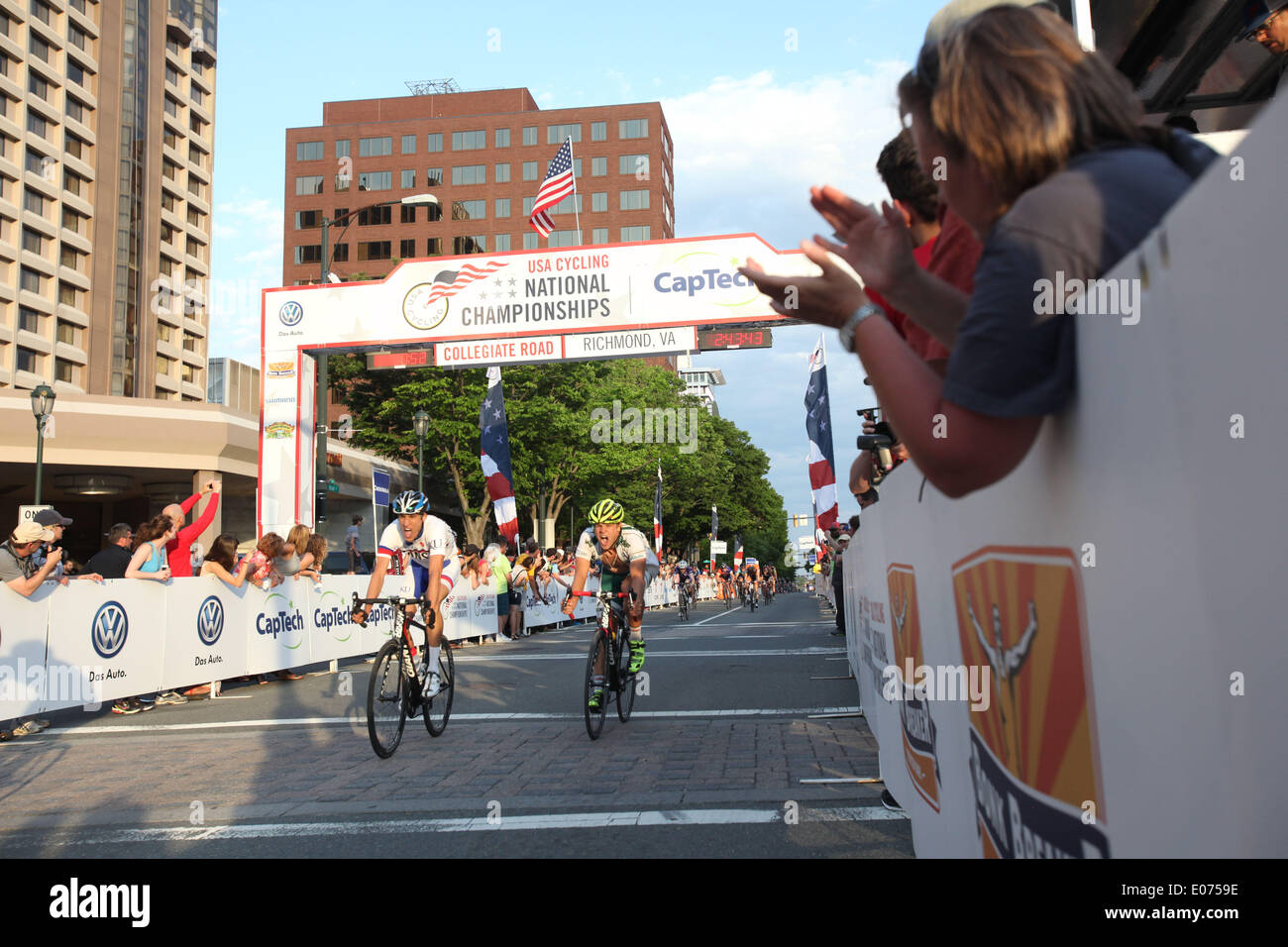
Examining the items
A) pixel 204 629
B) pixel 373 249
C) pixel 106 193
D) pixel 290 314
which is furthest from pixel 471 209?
pixel 204 629

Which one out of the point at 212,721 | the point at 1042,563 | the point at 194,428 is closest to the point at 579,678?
the point at 212,721

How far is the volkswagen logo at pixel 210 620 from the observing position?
1170 cm

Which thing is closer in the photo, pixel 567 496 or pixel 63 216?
pixel 567 496

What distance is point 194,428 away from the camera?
39719 millimetres

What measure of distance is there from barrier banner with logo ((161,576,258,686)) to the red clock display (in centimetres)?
960

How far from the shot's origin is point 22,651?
9.13 metres

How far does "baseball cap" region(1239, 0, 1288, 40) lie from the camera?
541cm

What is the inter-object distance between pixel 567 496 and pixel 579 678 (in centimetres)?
3799

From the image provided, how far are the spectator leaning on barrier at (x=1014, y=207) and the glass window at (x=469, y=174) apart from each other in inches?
3791

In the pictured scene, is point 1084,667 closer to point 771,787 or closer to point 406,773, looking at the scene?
point 771,787

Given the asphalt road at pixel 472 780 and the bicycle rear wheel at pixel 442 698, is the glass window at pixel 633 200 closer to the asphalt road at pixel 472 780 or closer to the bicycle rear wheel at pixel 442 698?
the asphalt road at pixel 472 780

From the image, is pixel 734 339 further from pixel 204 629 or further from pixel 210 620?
pixel 204 629

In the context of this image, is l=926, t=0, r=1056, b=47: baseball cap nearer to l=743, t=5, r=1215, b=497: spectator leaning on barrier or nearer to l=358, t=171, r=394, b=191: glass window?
l=743, t=5, r=1215, b=497: spectator leaning on barrier

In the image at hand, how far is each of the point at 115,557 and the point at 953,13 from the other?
Result: 1100cm
